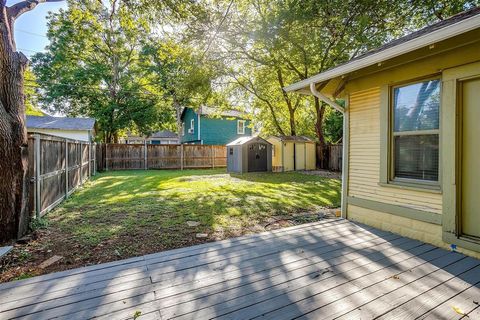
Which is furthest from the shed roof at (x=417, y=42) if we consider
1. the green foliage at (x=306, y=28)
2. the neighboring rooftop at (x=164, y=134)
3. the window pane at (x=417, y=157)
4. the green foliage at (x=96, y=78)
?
the neighboring rooftop at (x=164, y=134)

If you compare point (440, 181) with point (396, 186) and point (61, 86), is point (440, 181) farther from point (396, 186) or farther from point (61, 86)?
point (61, 86)

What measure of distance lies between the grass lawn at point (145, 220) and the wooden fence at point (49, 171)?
0.26 meters

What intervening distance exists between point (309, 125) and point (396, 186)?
72.2ft

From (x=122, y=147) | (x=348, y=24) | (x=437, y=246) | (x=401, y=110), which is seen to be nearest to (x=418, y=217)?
(x=437, y=246)

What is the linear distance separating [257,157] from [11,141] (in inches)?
417

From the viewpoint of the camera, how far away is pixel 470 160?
8.84 ft

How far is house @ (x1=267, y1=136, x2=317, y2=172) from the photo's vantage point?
13.8m

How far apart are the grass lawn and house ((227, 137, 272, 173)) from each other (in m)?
5.17

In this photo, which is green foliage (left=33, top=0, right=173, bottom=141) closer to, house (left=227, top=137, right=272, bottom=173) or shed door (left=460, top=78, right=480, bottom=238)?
house (left=227, top=137, right=272, bottom=173)

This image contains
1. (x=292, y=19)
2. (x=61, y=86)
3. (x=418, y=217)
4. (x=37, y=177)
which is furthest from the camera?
(x=61, y=86)

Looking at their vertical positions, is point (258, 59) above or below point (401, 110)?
above

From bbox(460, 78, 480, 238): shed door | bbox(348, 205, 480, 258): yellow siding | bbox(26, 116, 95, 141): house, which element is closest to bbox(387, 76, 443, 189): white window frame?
bbox(460, 78, 480, 238): shed door

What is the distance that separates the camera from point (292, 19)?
394 inches

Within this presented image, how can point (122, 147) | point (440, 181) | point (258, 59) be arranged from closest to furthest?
1. point (440, 181)
2. point (258, 59)
3. point (122, 147)
